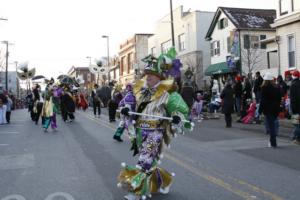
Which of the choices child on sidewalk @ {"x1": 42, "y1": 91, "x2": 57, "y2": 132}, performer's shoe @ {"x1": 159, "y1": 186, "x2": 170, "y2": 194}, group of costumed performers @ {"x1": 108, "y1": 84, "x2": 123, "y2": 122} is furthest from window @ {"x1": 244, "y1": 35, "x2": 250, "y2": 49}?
performer's shoe @ {"x1": 159, "y1": 186, "x2": 170, "y2": 194}

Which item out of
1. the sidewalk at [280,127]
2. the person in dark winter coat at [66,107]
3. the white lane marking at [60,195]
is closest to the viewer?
the white lane marking at [60,195]

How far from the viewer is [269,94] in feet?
37.8

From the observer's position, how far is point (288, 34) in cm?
2667

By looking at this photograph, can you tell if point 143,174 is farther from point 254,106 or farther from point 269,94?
Answer: point 254,106

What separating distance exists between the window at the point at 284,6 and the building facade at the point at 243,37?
275 inches

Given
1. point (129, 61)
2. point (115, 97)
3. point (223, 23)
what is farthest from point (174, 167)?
point (129, 61)

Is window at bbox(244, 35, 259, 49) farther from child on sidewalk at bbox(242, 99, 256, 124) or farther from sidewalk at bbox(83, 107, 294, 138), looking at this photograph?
sidewalk at bbox(83, 107, 294, 138)

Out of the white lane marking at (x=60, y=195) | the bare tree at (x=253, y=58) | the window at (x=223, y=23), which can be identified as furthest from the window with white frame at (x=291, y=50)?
the white lane marking at (x=60, y=195)

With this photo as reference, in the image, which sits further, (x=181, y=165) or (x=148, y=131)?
(x=181, y=165)

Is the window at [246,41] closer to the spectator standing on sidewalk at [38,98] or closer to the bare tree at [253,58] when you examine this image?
the bare tree at [253,58]

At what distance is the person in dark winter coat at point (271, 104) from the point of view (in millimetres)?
11383

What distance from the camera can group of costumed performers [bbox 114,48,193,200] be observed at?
6.21 meters

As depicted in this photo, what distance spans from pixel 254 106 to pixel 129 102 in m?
12.0

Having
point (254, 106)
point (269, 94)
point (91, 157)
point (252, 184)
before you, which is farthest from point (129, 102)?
point (254, 106)
